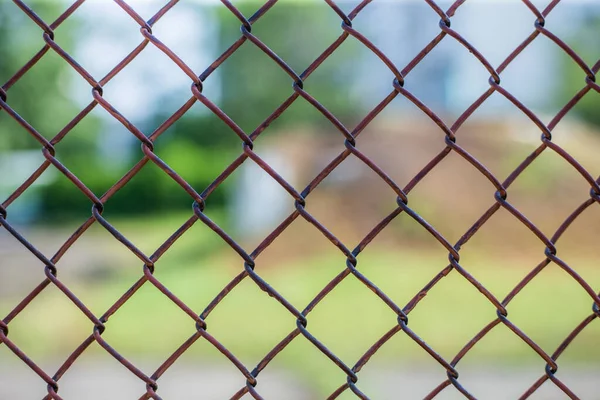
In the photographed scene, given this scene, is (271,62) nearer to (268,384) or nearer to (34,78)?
(34,78)

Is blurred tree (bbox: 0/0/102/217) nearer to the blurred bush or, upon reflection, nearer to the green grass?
the blurred bush

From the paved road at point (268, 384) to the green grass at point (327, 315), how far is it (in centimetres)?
21

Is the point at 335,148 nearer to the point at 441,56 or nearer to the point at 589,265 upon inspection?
the point at 441,56

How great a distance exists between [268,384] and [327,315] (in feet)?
5.61

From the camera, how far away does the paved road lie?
3.80 meters

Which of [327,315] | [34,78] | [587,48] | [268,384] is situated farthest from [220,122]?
[268,384]

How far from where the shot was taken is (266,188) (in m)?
10.2

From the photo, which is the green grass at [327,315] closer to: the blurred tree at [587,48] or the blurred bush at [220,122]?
the blurred tree at [587,48]

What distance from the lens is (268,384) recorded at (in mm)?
3961

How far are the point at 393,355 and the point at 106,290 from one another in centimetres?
367

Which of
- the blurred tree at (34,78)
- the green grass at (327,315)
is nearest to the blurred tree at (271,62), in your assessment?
the blurred tree at (34,78)

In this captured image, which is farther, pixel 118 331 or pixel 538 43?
pixel 538 43

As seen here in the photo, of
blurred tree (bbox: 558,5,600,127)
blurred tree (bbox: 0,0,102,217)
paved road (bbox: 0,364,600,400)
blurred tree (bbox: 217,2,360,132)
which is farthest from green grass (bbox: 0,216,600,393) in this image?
blurred tree (bbox: 217,2,360,132)

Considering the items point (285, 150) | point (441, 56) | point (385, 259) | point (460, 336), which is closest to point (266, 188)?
point (285, 150)
